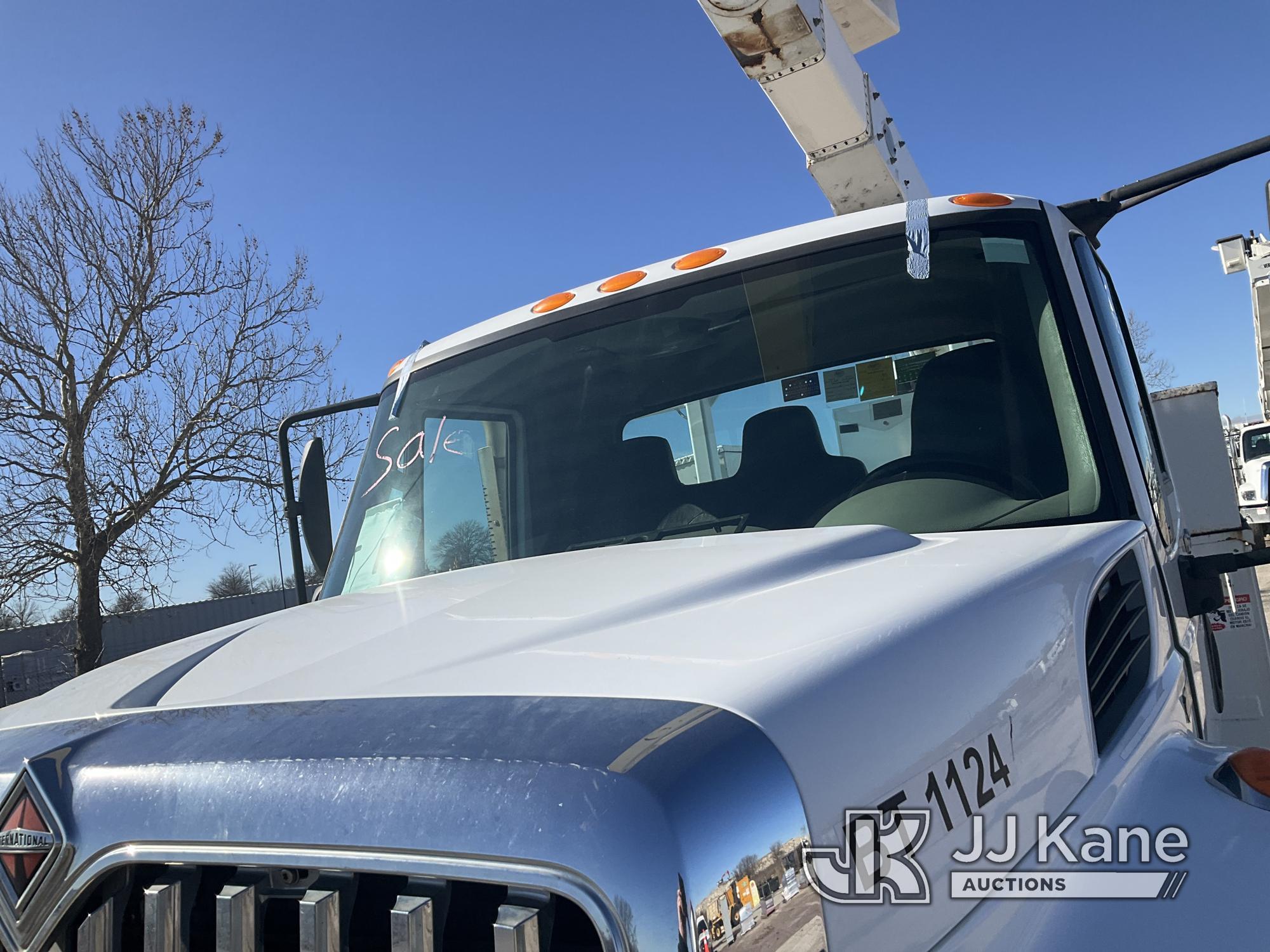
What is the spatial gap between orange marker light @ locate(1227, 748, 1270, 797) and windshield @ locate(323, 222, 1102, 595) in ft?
1.74

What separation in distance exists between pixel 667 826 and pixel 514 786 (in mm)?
159

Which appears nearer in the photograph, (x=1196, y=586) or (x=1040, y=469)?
(x=1040, y=469)

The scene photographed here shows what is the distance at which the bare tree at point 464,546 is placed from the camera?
8.31 ft

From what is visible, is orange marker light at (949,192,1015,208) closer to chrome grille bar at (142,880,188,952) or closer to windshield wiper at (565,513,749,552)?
windshield wiper at (565,513,749,552)

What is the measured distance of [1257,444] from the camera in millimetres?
16297

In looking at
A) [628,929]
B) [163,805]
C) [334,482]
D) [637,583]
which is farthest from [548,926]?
[334,482]

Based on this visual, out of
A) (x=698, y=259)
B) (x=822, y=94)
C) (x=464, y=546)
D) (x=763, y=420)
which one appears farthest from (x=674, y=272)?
(x=822, y=94)

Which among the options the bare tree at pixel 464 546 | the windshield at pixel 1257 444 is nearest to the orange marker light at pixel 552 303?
the bare tree at pixel 464 546

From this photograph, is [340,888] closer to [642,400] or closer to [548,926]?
[548,926]

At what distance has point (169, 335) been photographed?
16422 millimetres

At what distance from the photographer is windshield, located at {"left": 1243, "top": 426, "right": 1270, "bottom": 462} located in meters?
16.2

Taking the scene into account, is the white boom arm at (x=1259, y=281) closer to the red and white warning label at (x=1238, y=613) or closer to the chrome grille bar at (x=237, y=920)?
the red and white warning label at (x=1238, y=613)

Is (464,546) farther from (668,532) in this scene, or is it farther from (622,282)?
(622,282)

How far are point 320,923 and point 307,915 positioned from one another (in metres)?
0.02
